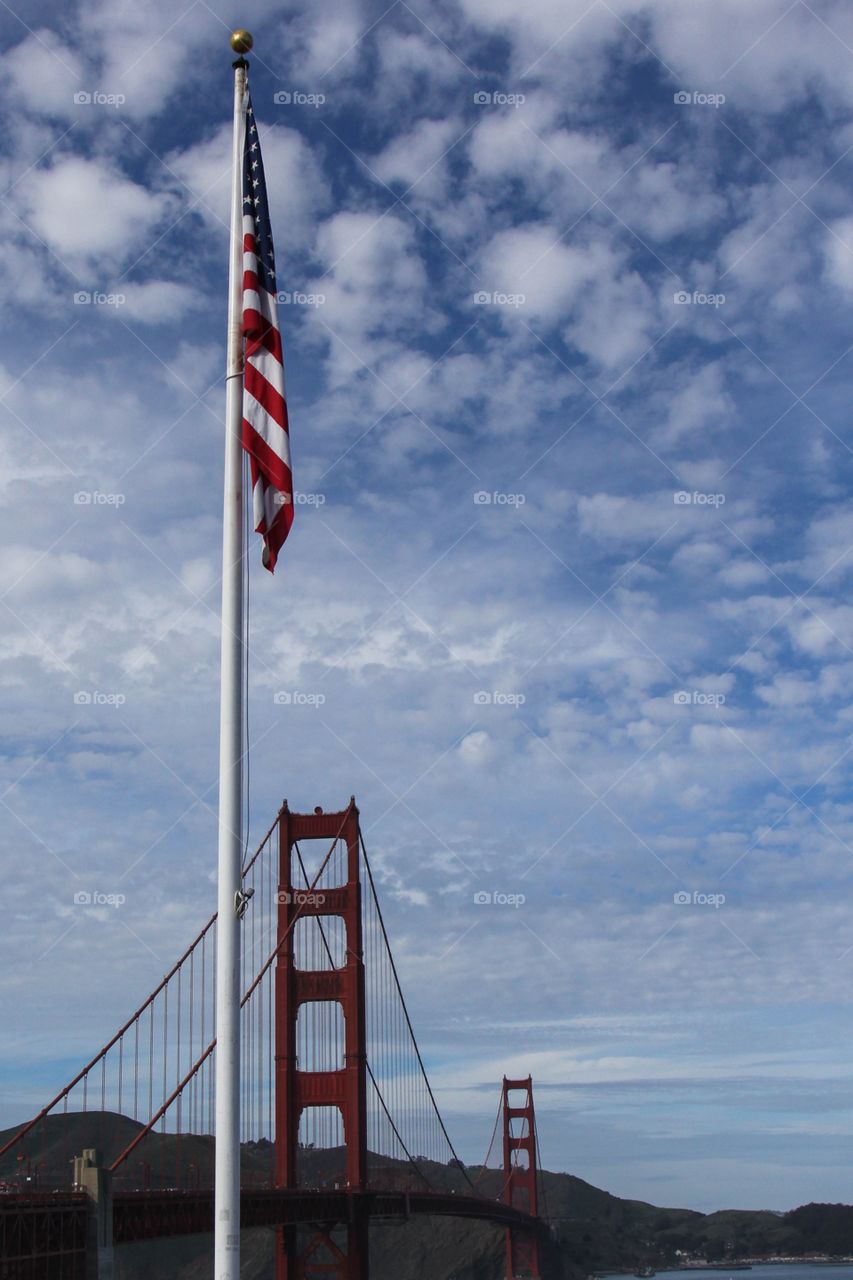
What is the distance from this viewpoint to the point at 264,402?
510 inches

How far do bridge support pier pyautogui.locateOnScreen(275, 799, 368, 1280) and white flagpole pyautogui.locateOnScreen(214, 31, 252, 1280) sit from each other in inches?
1640

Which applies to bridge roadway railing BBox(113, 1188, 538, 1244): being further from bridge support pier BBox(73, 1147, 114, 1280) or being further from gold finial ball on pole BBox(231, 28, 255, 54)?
gold finial ball on pole BBox(231, 28, 255, 54)

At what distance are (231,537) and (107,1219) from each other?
23855 mm

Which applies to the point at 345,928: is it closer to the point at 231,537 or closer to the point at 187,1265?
the point at 231,537

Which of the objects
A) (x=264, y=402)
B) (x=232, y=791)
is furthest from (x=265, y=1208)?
(x=264, y=402)

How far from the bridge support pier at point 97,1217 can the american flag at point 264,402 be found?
22.5m

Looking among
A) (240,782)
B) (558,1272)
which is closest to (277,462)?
(240,782)

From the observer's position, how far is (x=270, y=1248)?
131125 mm

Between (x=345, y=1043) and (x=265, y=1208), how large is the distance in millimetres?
12962

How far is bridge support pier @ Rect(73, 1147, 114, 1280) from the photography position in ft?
98.9

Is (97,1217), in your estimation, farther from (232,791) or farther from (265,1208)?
(232,791)

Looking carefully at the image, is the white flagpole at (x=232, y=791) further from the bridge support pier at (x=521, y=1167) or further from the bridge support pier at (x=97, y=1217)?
the bridge support pier at (x=521, y=1167)

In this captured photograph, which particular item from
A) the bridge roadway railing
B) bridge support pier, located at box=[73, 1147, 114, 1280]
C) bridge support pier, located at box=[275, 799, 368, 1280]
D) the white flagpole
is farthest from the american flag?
bridge support pier, located at box=[275, 799, 368, 1280]

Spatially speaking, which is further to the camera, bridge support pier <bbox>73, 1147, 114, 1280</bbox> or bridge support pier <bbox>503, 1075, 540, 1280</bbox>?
bridge support pier <bbox>503, 1075, 540, 1280</bbox>
